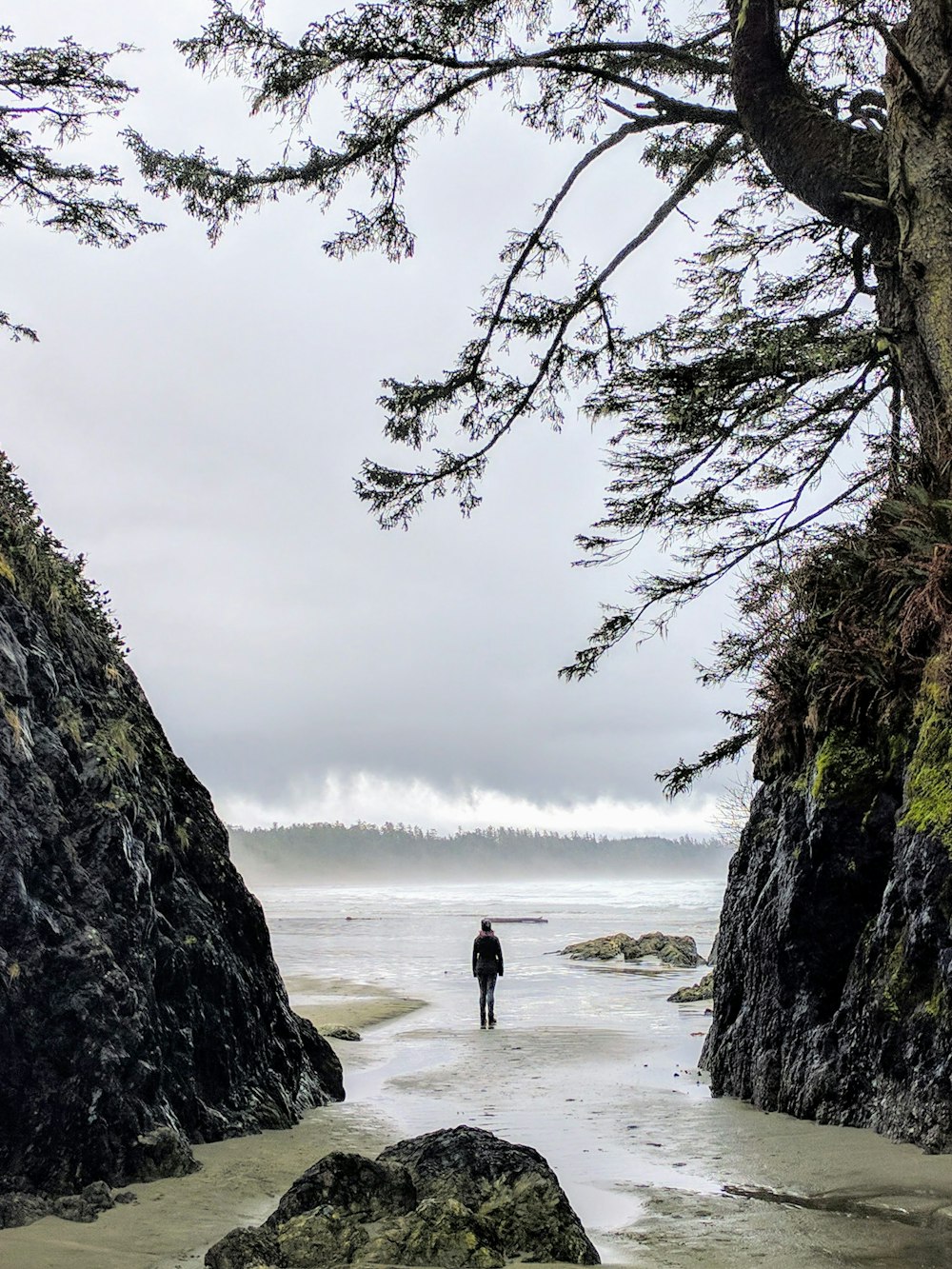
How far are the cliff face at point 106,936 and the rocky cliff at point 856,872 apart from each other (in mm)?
3874

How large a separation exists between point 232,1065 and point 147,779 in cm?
222

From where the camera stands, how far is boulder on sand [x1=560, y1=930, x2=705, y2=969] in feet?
80.9

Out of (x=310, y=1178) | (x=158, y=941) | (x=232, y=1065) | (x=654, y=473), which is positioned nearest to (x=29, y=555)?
(x=158, y=941)

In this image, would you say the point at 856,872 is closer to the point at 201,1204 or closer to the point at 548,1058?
the point at 201,1204

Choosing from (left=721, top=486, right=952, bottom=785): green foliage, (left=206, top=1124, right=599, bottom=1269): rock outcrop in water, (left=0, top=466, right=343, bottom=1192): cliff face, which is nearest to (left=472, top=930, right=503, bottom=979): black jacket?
(left=0, top=466, right=343, bottom=1192): cliff face

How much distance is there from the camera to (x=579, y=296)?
991 centimetres

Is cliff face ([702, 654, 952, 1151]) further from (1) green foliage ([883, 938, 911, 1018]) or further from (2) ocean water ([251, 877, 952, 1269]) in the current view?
(2) ocean water ([251, 877, 952, 1269])

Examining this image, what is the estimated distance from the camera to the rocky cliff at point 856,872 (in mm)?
5738

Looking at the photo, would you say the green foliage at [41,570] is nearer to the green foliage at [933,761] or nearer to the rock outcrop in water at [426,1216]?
the rock outcrop in water at [426,1216]

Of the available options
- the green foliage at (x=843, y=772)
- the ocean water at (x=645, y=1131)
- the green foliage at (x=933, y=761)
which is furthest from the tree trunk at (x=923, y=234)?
the ocean water at (x=645, y=1131)

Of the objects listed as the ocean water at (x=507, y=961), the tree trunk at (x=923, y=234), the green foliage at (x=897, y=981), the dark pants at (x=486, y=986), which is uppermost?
the tree trunk at (x=923, y=234)

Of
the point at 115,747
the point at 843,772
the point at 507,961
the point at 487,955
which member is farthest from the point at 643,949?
the point at 115,747

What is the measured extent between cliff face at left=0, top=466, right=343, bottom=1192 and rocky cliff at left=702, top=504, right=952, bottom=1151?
12.7ft

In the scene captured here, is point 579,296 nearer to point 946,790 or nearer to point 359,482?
point 359,482
